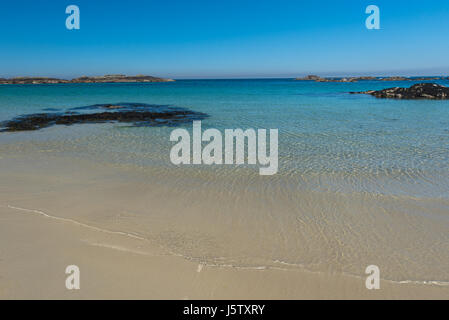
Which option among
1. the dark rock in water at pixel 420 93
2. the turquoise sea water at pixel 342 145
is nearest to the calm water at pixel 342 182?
the turquoise sea water at pixel 342 145

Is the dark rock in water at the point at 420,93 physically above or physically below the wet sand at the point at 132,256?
above

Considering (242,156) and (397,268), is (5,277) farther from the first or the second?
(242,156)

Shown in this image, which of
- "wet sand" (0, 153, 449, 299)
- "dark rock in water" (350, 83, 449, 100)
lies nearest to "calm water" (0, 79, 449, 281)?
"wet sand" (0, 153, 449, 299)

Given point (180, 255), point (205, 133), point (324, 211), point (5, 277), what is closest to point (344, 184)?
point (324, 211)

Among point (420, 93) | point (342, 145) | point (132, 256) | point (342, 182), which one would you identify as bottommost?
point (132, 256)

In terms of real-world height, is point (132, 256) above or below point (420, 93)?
below

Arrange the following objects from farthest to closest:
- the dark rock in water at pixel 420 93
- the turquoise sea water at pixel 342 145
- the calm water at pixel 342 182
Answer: the dark rock in water at pixel 420 93, the turquoise sea water at pixel 342 145, the calm water at pixel 342 182

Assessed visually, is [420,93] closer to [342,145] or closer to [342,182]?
[342,145]

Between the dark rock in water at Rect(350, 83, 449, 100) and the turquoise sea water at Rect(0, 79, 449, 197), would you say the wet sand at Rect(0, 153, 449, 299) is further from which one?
the dark rock in water at Rect(350, 83, 449, 100)

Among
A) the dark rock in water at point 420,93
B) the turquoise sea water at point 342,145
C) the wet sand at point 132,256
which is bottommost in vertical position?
the wet sand at point 132,256

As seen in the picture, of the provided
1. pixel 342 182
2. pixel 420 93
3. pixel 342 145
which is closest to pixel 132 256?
pixel 342 182

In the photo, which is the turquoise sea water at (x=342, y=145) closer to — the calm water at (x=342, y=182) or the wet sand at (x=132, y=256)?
the calm water at (x=342, y=182)

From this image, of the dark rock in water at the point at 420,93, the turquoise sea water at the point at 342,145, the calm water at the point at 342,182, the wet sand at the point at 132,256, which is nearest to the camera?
the wet sand at the point at 132,256

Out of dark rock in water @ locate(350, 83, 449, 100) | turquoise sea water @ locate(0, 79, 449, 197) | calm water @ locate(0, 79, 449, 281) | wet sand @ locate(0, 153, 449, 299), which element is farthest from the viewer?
dark rock in water @ locate(350, 83, 449, 100)
